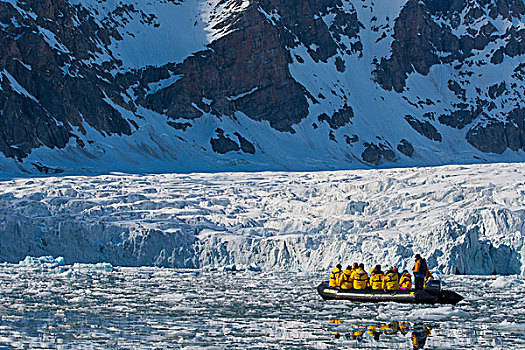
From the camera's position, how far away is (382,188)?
50531mm

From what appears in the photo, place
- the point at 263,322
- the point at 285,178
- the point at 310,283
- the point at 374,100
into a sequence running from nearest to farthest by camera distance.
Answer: the point at 263,322, the point at 310,283, the point at 285,178, the point at 374,100

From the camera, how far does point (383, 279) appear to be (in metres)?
25.1

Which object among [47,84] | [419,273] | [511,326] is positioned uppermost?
[47,84]

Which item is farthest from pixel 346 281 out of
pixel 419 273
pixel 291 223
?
pixel 291 223

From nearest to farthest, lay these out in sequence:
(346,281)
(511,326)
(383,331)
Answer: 1. (383,331)
2. (511,326)
3. (346,281)

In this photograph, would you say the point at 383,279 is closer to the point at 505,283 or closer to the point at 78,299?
the point at 505,283

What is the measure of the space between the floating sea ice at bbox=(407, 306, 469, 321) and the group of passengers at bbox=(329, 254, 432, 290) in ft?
9.19

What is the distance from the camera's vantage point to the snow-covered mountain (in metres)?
88.9

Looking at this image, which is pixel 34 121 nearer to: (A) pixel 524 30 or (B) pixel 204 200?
(B) pixel 204 200

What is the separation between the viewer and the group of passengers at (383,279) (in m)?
24.9

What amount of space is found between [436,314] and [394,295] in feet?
10.1

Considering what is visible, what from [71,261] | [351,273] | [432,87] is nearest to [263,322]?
[351,273]

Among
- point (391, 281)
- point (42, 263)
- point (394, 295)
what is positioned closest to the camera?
point (394, 295)

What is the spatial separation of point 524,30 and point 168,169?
6571 centimetres
